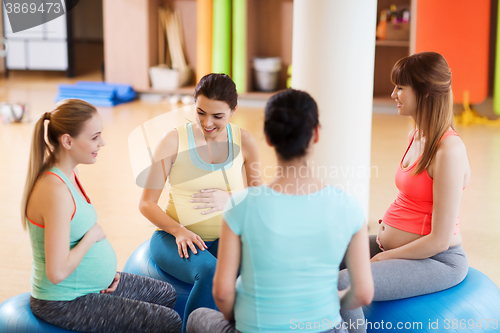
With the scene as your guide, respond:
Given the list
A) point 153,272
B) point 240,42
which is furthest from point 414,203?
point 240,42

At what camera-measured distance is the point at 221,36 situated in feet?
22.2

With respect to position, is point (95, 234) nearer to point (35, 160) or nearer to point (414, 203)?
point (35, 160)

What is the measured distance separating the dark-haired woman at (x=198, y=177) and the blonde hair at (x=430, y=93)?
0.60m

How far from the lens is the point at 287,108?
124 cm

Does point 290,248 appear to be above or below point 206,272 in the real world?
above

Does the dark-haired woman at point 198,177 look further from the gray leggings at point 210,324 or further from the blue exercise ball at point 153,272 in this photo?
the gray leggings at point 210,324

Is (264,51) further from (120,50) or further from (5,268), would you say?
(5,268)

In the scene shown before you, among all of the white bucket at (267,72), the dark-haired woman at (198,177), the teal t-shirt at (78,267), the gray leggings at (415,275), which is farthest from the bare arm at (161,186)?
the white bucket at (267,72)

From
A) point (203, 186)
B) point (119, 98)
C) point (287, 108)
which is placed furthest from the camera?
point (119, 98)

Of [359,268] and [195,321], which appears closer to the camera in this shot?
[359,268]

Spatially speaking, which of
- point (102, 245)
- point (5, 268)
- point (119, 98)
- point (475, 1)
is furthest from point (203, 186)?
point (119, 98)

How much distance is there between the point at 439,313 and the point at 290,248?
73cm

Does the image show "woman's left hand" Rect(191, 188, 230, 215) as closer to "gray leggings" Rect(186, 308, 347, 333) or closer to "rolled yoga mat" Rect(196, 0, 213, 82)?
"gray leggings" Rect(186, 308, 347, 333)

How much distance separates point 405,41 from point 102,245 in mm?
5638
